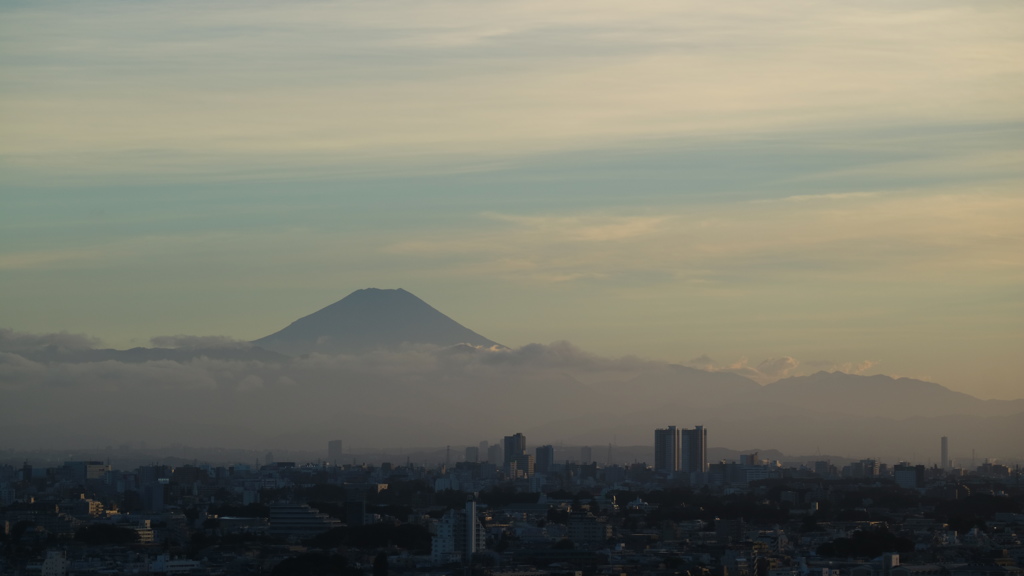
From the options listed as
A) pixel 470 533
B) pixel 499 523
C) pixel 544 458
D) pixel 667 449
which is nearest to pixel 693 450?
pixel 667 449

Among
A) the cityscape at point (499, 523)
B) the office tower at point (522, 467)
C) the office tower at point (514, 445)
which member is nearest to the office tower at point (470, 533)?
the cityscape at point (499, 523)

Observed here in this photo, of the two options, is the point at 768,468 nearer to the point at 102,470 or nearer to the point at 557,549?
the point at 102,470

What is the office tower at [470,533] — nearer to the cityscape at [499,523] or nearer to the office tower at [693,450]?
the cityscape at [499,523]

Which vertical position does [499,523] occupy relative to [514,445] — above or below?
below

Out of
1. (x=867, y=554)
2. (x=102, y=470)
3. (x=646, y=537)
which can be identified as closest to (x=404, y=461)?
(x=102, y=470)

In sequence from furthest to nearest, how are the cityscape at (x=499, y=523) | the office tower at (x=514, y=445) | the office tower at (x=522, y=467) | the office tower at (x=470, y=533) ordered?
the office tower at (x=514, y=445), the office tower at (x=522, y=467), the office tower at (x=470, y=533), the cityscape at (x=499, y=523)

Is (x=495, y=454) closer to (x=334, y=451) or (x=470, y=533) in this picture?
(x=334, y=451)
